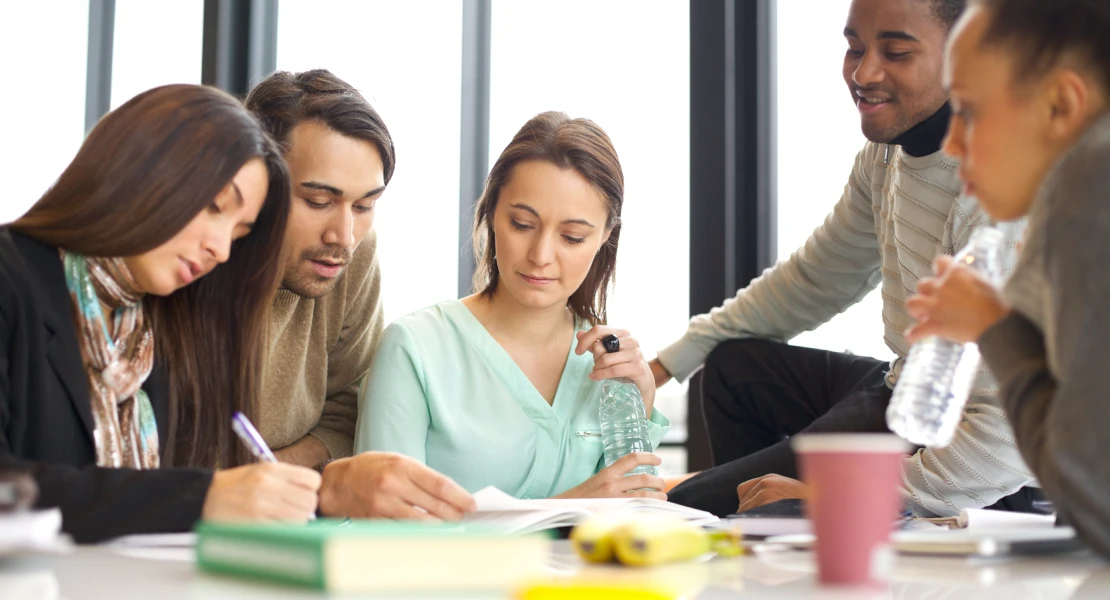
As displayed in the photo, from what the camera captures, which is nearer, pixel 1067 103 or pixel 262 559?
pixel 262 559

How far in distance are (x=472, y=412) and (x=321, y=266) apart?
451 millimetres

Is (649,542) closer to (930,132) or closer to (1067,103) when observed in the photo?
(1067,103)

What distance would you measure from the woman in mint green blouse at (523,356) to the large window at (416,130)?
1450 mm

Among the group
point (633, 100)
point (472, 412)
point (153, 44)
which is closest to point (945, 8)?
point (472, 412)

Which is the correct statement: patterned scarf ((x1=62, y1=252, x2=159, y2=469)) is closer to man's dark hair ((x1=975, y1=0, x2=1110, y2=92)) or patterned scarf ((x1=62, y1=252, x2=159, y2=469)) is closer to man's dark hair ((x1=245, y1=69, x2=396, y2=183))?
man's dark hair ((x1=245, y1=69, x2=396, y2=183))

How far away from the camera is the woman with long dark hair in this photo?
1182mm

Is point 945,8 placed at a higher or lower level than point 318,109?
higher

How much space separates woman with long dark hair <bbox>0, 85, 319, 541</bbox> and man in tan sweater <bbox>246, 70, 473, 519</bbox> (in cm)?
37

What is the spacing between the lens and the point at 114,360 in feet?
5.39

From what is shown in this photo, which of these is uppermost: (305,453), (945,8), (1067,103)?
(945,8)

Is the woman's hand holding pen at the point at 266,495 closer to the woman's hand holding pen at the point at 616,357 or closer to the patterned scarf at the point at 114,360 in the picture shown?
the patterned scarf at the point at 114,360

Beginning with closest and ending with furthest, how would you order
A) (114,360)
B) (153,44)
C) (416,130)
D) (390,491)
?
(390,491) → (114,360) → (416,130) → (153,44)

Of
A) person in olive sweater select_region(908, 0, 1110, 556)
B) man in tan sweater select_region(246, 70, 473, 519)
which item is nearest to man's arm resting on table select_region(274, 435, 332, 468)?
man in tan sweater select_region(246, 70, 473, 519)

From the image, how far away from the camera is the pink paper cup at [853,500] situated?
0.73m
